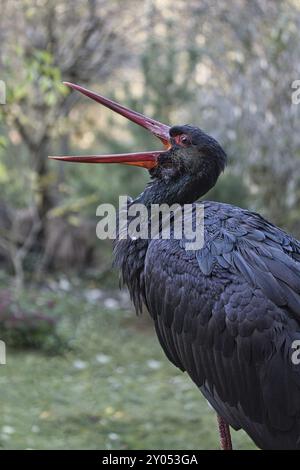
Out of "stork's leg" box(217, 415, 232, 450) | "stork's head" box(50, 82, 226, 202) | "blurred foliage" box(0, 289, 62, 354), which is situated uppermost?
"blurred foliage" box(0, 289, 62, 354)

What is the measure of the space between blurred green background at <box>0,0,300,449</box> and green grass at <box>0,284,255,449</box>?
2 cm

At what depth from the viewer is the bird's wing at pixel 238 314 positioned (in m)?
2.80

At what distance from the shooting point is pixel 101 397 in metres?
5.86

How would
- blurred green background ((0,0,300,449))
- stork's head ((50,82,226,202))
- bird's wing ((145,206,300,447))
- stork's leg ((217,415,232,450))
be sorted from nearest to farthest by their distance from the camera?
bird's wing ((145,206,300,447)) → stork's leg ((217,415,232,450)) → stork's head ((50,82,226,202)) → blurred green background ((0,0,300,449))

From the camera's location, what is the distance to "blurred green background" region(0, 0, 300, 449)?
18.0ft

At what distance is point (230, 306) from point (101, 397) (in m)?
3.29

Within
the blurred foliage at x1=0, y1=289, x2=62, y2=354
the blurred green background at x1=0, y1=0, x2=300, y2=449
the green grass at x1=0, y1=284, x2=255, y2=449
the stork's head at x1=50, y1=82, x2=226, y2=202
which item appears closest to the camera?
the stork's head at x1=50, y1=82, x2=226, y2=202

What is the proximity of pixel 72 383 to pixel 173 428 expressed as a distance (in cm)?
139

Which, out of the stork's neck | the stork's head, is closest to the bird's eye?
the stork's head

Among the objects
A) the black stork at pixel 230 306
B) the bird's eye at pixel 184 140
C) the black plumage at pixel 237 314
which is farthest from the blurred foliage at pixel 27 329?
the bird's eye at pixel 184 140

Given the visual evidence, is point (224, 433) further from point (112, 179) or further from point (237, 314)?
point (112, 179)

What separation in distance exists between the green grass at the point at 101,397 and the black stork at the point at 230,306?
1736 millimetres

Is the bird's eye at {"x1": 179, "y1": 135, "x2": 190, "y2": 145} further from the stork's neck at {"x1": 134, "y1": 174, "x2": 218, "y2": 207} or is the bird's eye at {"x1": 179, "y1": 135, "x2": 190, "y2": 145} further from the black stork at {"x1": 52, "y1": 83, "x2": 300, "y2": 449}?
the stork's neck at {"x1": 134, "y1": 174, "x2": 218, "y2": 207}

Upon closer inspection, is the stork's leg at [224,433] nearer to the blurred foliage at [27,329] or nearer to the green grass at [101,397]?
the green grass at [101,397]
